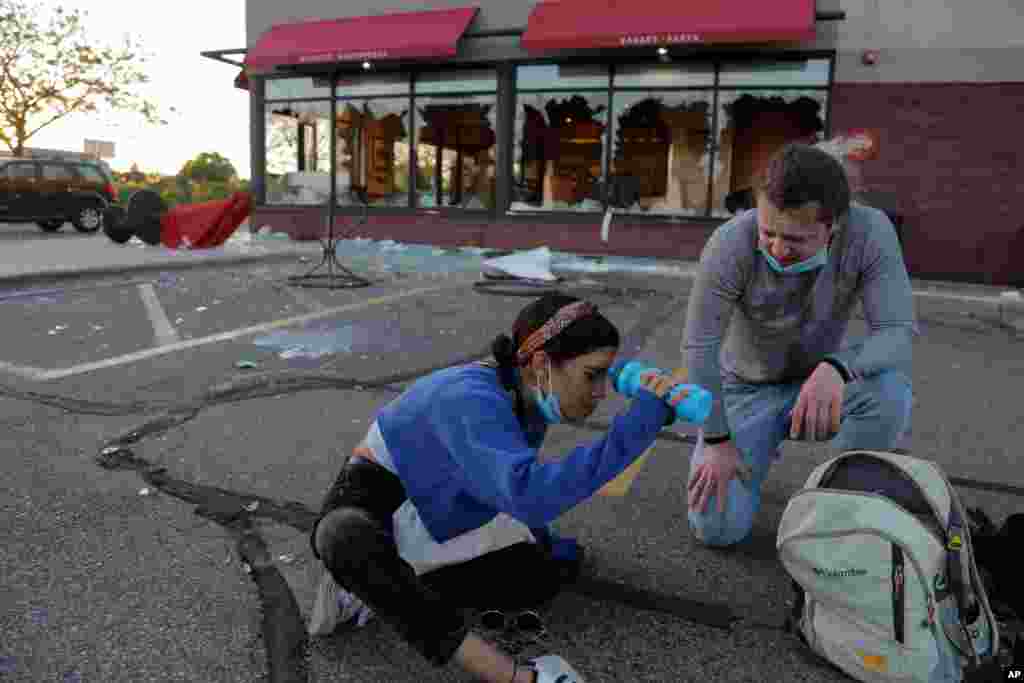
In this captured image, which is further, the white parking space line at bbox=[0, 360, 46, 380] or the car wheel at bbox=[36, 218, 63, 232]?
the car wheel at bbox=[36, 218, 63, 232]

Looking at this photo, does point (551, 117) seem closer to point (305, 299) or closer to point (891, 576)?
point (305, 299)

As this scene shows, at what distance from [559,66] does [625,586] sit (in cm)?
1315

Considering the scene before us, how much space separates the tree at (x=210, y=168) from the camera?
64.0 metres

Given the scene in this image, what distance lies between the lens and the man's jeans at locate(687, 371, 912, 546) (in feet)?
8.59

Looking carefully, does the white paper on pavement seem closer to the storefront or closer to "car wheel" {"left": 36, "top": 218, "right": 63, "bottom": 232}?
the storefront

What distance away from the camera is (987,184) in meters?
11.9

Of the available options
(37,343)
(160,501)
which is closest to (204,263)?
(37,343)

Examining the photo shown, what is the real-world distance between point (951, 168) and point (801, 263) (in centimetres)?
1145

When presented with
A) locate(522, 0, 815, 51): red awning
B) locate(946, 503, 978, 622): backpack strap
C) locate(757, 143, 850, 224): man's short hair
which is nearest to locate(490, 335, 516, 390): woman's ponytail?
locate(757, 143, 850, 224): man's short hair

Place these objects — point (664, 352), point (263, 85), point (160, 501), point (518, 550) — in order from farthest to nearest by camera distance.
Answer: point (263, 85) → point (664, 352) → point (160, 501) → point (518, 550)

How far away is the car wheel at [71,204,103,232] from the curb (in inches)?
365

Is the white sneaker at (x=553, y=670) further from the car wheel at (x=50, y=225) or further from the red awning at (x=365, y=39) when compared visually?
the car wheel at (x=50, y=225)

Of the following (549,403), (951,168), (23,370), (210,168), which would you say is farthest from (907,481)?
(210,168)

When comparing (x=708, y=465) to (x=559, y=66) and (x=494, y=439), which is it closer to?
(x=494, y=439)
